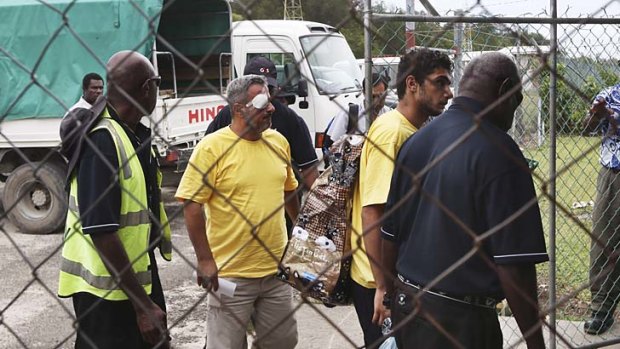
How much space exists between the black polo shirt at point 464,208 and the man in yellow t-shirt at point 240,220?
4.02 ft

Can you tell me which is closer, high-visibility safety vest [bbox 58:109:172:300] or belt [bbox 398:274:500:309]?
belt [bbox 398:274:500:309]

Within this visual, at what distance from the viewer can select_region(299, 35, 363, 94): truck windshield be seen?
11.3 meters

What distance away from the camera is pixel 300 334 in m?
5.40

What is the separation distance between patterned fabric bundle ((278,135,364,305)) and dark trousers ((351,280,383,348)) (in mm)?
64

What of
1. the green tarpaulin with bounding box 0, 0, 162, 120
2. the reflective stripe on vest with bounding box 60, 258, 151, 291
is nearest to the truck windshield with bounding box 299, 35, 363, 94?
the green tarpaulin with bounding box 0, 0, 162, 120

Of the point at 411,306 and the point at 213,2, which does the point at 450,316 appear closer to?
the point at 411,306

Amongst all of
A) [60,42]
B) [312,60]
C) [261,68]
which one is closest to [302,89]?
[312,60]

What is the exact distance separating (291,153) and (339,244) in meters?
1.30

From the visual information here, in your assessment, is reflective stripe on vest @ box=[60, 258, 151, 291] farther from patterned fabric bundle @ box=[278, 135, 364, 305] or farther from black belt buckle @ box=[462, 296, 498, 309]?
black belt buckle @ box=[462, 296, 498, 309]

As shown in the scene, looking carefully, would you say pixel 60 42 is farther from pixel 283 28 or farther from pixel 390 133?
pixel 390 133

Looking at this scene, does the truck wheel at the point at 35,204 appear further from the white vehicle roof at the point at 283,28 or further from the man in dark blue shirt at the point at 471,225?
the man in dark blue shirt at the point at 471,225

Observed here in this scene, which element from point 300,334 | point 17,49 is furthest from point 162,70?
point 300,334

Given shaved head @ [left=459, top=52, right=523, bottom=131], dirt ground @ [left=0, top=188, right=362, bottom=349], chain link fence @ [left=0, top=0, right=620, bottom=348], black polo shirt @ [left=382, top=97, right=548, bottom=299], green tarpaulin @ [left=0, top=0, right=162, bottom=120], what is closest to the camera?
black polo shirt @ [left=382, top=97, right=548, bottom=299]

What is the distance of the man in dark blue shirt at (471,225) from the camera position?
7.55 feet
